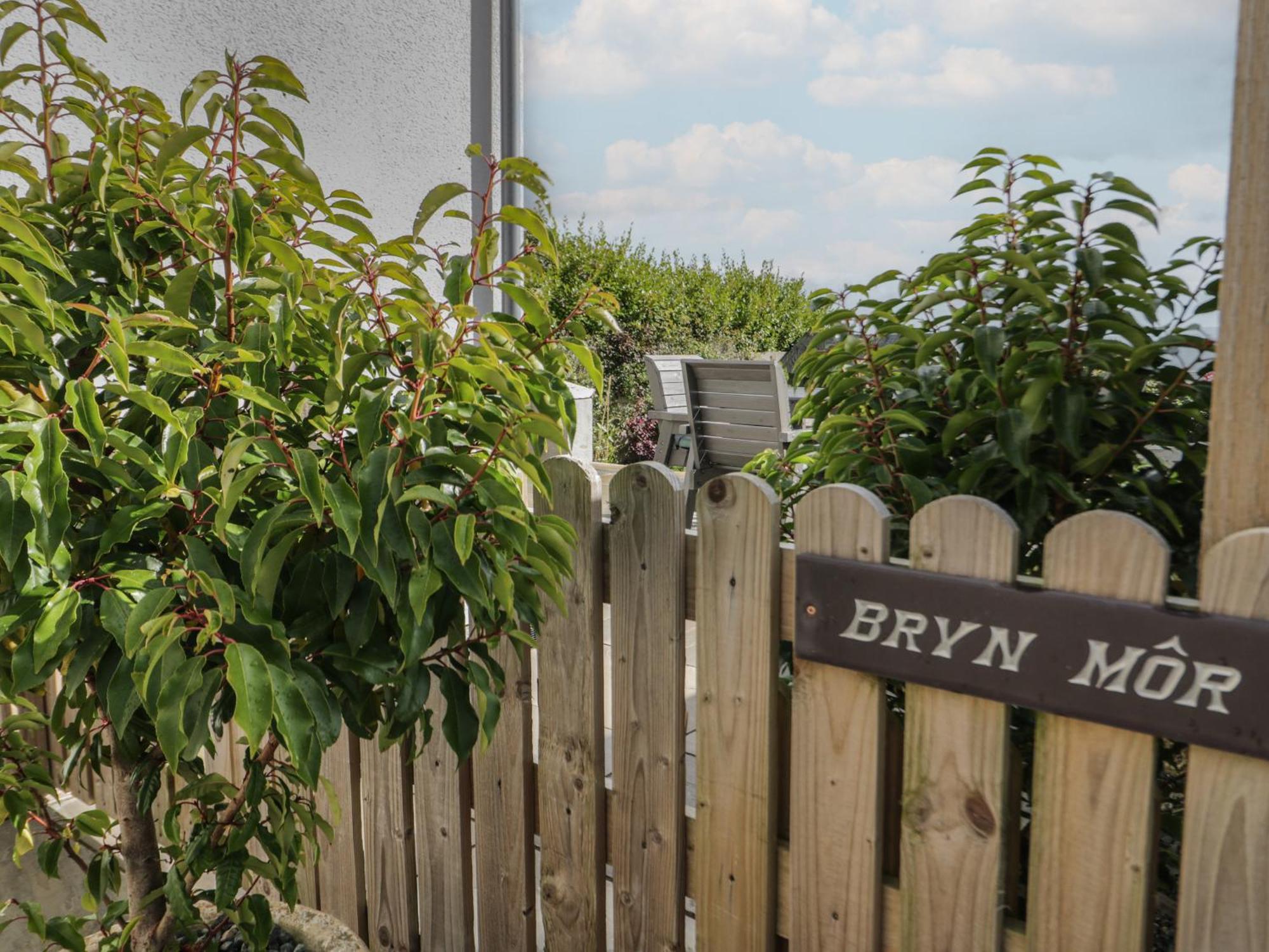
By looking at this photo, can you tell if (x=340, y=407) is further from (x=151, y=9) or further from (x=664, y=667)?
(x=151, y=9)

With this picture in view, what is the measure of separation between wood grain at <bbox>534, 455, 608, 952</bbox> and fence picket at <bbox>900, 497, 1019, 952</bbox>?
473 mm

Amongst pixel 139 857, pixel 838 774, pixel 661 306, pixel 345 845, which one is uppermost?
pixel 661 306

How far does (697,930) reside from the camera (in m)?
1.30

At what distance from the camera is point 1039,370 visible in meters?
1.08

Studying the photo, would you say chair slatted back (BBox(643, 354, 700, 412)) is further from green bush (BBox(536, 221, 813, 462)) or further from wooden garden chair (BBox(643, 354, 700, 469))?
green bush (BBox(536, 221, 813, 462))

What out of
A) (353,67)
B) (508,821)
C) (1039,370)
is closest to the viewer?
(1039,370)

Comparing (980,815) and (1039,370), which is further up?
(1039,370)

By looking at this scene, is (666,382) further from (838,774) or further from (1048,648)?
(1048,648)

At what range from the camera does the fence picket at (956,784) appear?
980 mm

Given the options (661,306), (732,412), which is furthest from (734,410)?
(661,306)

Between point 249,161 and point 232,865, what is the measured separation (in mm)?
799

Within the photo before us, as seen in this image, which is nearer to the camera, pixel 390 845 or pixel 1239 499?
pixel 1239 499

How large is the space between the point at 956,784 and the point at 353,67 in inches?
95.8

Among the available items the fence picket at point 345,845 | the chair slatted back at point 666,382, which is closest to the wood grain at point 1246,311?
the fence picket at point 345,845
